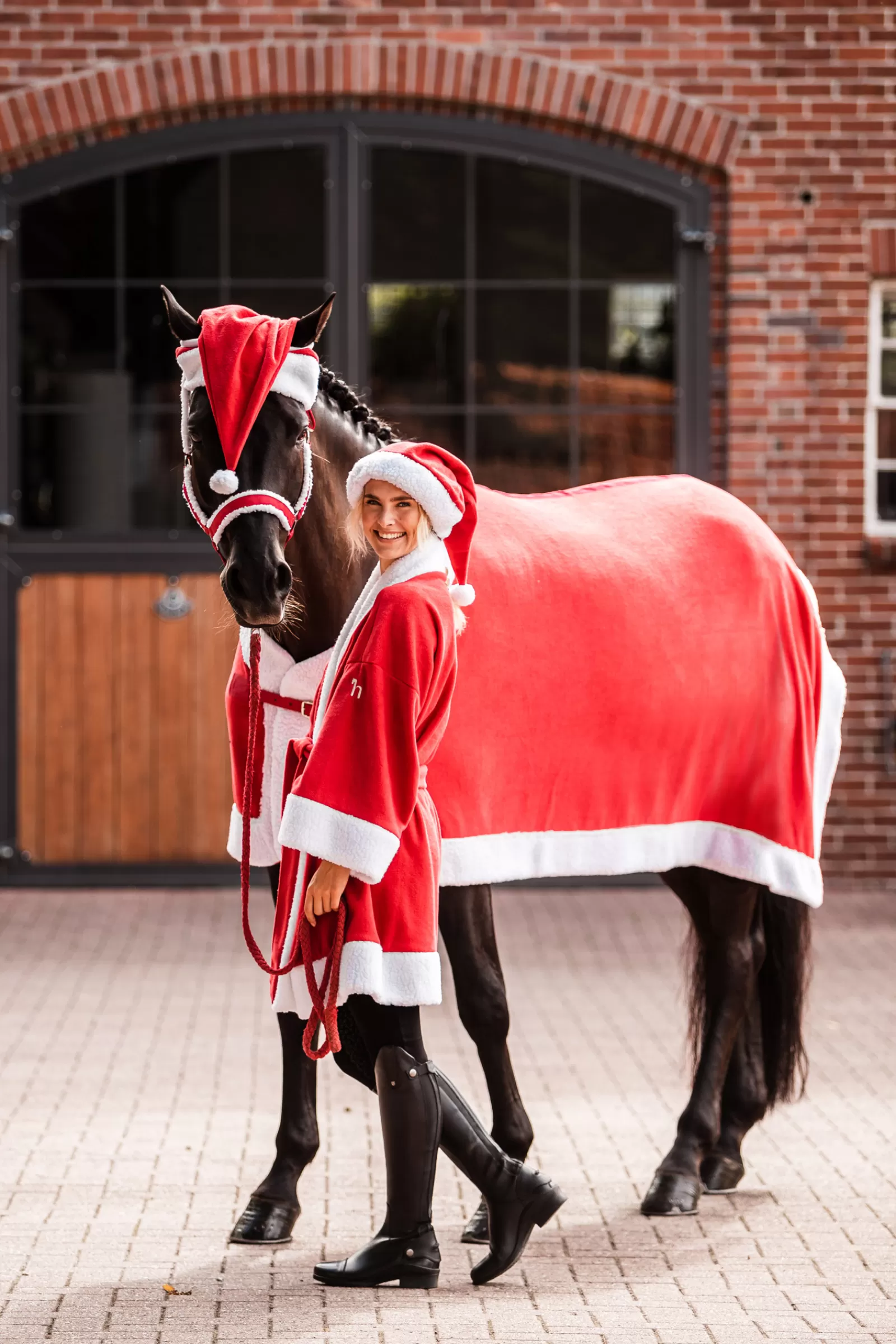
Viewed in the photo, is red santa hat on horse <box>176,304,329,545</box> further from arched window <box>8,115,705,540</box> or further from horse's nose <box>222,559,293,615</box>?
arched window <box>8,115,705,540</box>

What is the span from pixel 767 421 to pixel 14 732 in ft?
13.7

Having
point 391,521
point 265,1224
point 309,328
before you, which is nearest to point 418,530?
point 391,521

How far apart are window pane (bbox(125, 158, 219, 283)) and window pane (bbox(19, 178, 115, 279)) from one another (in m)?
0.11

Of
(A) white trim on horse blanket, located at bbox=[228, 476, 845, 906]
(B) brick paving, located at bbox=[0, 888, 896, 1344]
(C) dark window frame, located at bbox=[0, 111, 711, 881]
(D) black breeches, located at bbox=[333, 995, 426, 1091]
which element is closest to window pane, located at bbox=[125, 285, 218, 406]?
(C) dark window frame, located at bbox=[0, 111, 711, 881]

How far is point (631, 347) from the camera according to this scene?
9961 mm

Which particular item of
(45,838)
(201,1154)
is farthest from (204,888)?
(201,1154)

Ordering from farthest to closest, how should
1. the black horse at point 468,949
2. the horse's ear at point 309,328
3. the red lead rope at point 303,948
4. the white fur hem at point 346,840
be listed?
the horse's ear at point 309,328 < the black horse at point 468,949 < the red lead rope at point 303,948 < the white fur hem at point 346,840

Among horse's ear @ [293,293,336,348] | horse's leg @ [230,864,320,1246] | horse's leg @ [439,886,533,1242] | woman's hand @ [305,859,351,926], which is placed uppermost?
horse's ear @ [293,293,336,348]

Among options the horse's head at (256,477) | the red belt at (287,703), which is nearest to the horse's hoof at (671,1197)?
the red belt at (287,703)

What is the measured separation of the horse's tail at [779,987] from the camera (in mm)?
5160

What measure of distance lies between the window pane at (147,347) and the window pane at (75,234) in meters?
0.23

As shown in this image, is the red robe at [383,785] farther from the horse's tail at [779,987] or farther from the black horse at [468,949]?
the horse's tail at [779,987]

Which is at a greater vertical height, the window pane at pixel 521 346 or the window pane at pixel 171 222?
the window pane at pixel 171 222

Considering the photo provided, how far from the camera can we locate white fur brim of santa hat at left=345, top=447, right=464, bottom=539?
12.9 feet
